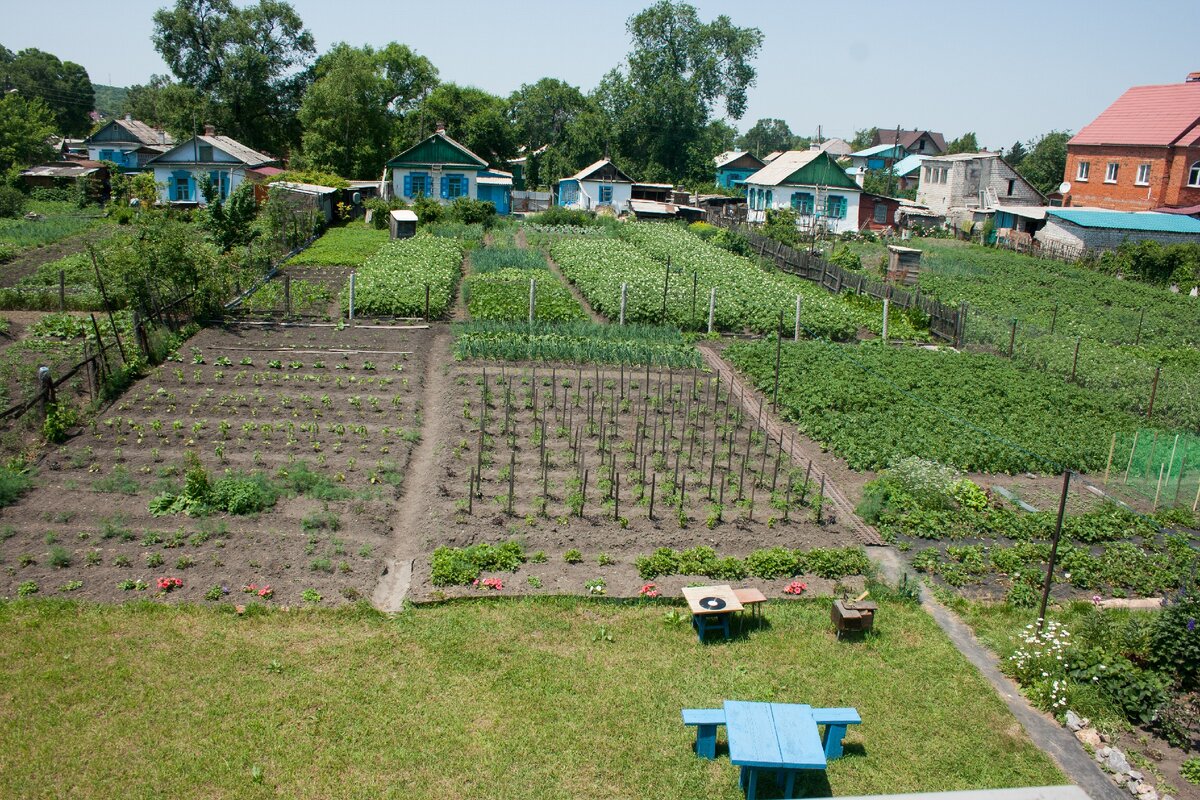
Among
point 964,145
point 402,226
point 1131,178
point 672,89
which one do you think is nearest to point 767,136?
point 964,145

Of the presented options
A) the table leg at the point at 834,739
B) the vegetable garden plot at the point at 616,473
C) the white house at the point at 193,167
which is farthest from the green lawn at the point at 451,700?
the white house at the point at 193,167

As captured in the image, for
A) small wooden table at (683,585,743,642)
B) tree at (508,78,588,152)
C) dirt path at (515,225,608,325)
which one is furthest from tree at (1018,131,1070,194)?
small wooden table at (683,585,743,642)

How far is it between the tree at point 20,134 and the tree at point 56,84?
33194mm

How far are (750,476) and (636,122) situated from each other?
53453 millimetres

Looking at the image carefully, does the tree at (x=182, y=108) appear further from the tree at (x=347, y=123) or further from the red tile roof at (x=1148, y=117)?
the red tile roof at (x=1148, y=117)

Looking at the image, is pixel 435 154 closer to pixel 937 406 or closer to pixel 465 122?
pixel 465 122

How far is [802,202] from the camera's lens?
48781mm

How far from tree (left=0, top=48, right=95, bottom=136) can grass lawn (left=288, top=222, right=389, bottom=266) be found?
2271 inches

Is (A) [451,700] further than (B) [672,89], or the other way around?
(B) [672,89]

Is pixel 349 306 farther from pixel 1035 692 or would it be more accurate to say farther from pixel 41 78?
pixel 41 78

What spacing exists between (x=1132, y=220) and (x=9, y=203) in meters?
49.0

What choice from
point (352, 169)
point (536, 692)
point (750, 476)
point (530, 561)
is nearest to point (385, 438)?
point (530, 561)

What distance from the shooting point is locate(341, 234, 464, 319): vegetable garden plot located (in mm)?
23344

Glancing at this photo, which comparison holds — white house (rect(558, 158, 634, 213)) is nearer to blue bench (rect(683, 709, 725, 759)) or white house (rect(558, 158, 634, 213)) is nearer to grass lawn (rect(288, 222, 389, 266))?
grass lawn (rect(288, 222, 389, 266))
